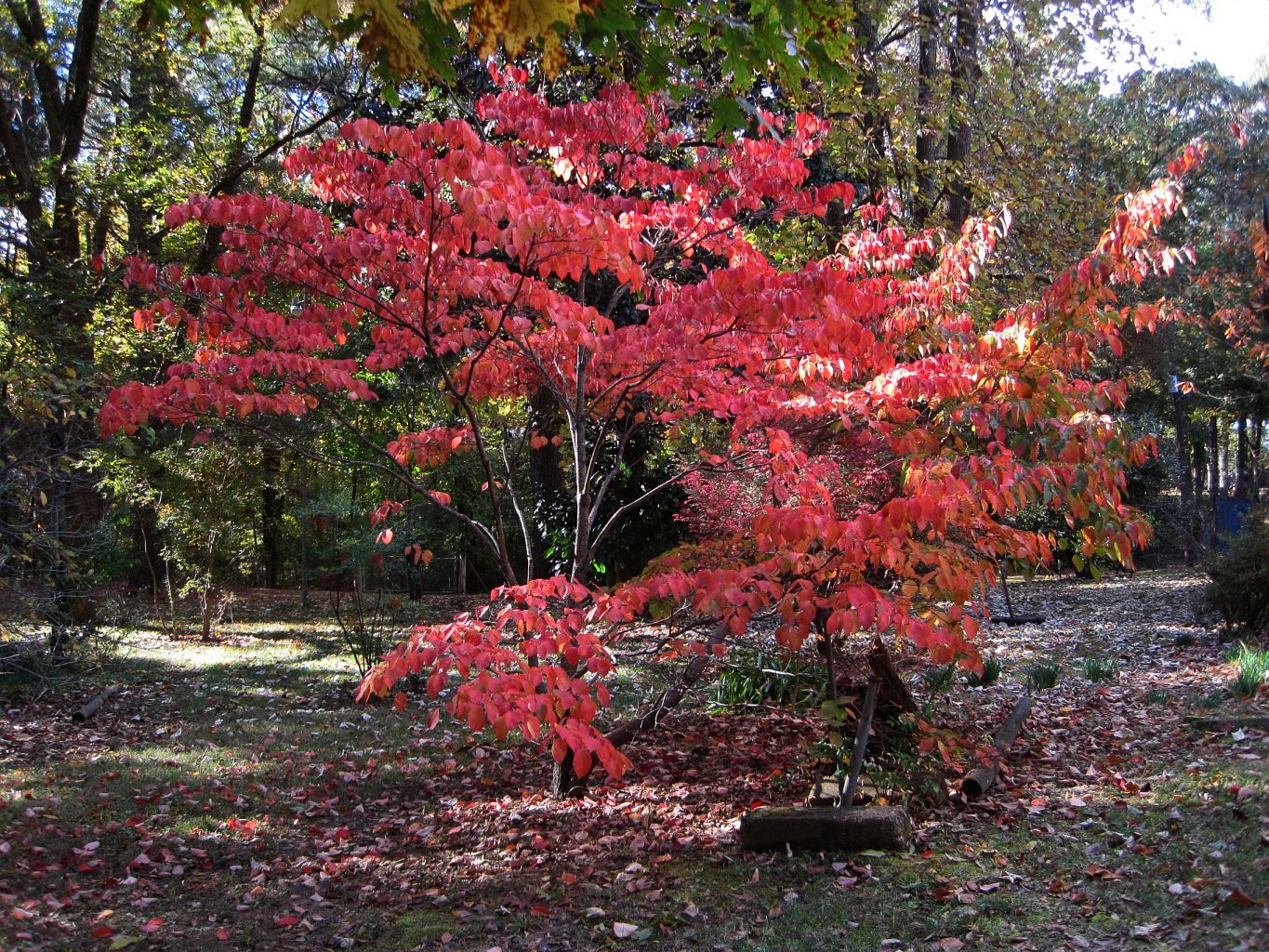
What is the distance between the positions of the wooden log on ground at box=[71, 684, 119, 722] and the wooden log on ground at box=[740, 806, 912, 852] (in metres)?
6.03

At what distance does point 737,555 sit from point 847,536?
5.21 feet

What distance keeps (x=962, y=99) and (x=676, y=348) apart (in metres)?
6.71

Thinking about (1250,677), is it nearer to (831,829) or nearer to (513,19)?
(831,829)

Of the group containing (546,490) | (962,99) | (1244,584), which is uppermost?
(962,99)

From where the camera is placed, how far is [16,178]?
9773mm

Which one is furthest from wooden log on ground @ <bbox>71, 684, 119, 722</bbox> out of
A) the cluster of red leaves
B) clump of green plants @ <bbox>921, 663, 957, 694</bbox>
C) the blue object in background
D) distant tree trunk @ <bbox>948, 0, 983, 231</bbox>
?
the blue object in background

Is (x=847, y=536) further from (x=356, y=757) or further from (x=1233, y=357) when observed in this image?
(x=1233, y=357)

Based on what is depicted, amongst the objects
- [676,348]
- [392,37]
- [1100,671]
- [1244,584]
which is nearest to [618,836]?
[676,348]

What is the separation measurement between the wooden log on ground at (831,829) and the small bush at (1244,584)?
5.98 m

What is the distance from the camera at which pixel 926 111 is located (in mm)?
9266

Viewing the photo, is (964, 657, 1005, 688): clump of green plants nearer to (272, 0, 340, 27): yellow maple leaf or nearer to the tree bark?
the tree bark

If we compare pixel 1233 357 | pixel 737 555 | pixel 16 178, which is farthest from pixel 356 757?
pixel 1233 357

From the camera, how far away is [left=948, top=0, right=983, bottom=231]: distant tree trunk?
934 cm

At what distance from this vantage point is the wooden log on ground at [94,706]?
25.2 ft
